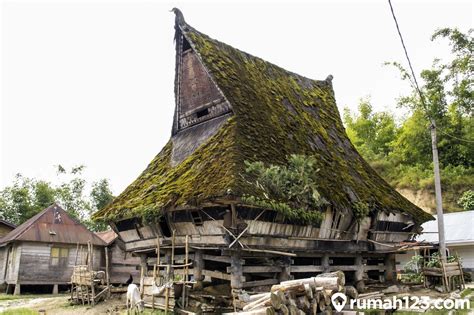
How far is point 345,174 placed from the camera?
1633 cm

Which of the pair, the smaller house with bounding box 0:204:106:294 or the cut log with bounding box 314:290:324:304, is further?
the smaller house with bounding box 0:204:106:294

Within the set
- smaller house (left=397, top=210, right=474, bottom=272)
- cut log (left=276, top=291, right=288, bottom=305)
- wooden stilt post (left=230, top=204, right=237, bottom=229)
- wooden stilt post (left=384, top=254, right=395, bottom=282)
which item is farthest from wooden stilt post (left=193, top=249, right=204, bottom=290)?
smaller house (left=397, top=210, right=474, bottom=272)

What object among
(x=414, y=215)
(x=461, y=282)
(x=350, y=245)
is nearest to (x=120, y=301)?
(x=350, y=245)

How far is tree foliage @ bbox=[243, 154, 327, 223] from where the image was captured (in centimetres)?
1204

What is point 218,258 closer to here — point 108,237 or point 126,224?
point 126,224

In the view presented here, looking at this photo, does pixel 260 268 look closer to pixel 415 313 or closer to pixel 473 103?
pixel 415 313

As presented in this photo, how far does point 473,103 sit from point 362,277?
2386cm

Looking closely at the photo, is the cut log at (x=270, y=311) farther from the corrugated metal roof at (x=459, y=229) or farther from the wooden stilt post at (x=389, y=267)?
the corrugated metal roof at (x=459, y=229)

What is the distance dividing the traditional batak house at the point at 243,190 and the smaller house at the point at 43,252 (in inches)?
400

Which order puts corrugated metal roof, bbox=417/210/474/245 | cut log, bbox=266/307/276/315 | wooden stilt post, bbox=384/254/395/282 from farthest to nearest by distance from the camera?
corrugated metal roof, bbox=417/210/474/245 → wooden stilt post, bbox=384/254/395/282 → cut log, bbox=266/307/276/315

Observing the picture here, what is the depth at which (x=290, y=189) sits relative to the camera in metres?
12.6

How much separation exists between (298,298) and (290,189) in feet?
13.4

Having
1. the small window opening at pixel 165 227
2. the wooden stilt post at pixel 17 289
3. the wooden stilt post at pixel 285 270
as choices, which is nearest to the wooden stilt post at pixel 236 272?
the wooden stilt post at pixel 285 270

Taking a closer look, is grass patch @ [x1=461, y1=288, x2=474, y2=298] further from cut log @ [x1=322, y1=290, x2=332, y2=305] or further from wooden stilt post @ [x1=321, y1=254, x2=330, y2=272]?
cut log @ [x1=322, y1=290, x2=332, y2=305]
